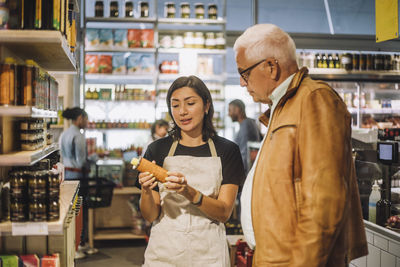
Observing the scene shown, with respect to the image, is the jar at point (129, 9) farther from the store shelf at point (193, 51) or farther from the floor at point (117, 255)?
the floor at point (117, 255)

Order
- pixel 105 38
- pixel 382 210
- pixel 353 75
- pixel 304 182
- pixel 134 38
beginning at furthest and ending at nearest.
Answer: pixel 353 75
pixel 134 38
pixel 105 38
pixel 382 210
pixel 304 182

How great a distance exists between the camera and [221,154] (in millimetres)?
2342

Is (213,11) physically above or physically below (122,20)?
above

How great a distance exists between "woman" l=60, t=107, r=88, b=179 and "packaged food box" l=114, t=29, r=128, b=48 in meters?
1.17

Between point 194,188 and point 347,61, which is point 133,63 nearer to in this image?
point 347,61

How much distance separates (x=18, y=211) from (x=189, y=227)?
842 mm

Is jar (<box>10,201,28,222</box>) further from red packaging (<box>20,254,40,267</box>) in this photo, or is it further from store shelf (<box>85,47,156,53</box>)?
store shelf (<box>85,47,156,53</box>)

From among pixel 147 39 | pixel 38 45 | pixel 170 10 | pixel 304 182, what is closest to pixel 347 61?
pixel 170 10

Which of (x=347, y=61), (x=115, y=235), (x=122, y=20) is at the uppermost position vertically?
(x=122, y=20)

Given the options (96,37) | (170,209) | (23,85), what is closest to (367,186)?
(170,209)

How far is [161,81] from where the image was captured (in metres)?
6.59

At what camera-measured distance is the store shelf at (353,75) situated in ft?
22.0

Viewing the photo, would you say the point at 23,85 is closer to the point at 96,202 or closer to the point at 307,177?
A: the point at 307,177

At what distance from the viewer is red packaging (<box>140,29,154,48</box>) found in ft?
20.9
